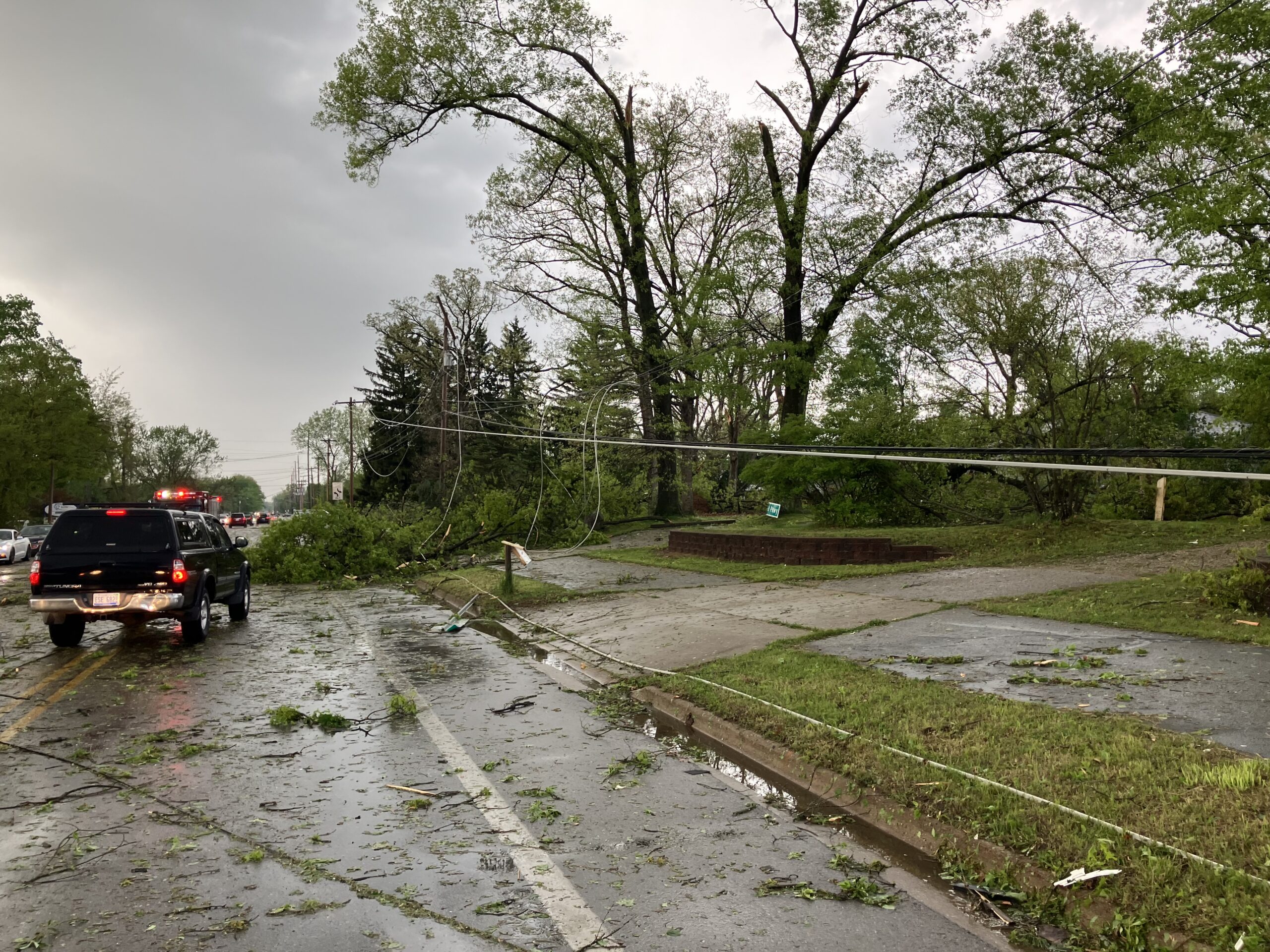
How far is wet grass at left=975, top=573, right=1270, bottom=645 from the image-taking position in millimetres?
8852

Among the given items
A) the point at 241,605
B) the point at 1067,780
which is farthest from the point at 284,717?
the point at 241,605

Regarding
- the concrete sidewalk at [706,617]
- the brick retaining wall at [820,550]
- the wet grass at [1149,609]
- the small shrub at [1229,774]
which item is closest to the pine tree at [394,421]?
the brick retaining wall at [820,550]

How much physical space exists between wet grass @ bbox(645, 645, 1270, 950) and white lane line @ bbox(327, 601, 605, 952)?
1950 millimetres

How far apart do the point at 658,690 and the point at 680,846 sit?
3.66 metres

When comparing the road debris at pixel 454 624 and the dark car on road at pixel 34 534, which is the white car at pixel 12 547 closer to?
the dark car on road at pixel 34 534

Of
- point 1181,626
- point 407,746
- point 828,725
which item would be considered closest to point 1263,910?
point 828,725

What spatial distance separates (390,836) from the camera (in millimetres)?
4766

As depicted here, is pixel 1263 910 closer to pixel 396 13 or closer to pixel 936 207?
pixel 936 207

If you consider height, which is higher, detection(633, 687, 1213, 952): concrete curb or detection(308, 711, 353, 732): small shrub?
detection(633, 687, 1213, 952): concrete curb

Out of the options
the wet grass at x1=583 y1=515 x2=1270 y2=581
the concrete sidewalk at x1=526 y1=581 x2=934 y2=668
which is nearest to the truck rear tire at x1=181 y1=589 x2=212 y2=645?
the concrete sidewalk at x1=526 y1=581 x2=934 y2=668

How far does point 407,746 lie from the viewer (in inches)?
260

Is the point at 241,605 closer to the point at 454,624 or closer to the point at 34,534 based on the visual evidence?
the point at 454,624

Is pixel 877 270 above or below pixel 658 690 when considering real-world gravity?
above

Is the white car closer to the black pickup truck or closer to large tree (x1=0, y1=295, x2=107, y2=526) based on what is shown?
large tree (x1=0, y1=295, x2=107, y2=526)
